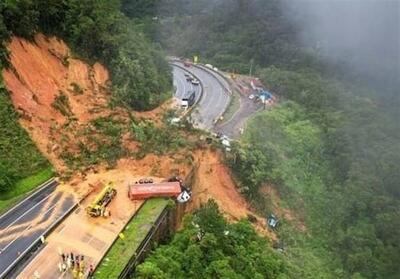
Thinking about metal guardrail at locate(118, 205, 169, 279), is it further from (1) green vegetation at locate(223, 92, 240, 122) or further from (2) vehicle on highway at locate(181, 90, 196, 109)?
(1) green vegetation at locate(223, 92, 240, 122)

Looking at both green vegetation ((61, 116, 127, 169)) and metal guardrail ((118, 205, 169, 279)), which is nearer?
metal guardrail ((118, 205, 169, 279))

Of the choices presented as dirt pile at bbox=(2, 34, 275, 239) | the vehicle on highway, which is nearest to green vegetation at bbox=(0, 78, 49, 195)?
dirt pile at bbox=(2, 34, 275, 239)

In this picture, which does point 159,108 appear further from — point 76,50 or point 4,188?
Answer: point 4,188

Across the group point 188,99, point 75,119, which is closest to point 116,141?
point 75,119

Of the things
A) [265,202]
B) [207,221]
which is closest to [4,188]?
[207,221]

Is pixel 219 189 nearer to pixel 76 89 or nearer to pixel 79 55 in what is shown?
pixel 76 89

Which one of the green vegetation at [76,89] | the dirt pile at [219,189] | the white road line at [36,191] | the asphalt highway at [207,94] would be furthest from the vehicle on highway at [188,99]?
the white road line at [36,191]
